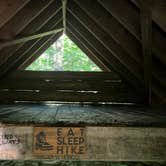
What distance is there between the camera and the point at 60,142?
6.66ft

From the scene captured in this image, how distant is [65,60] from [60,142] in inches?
335

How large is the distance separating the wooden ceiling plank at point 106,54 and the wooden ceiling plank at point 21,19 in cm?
117

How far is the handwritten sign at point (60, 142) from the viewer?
2.02m

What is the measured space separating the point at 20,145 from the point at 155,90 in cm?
256

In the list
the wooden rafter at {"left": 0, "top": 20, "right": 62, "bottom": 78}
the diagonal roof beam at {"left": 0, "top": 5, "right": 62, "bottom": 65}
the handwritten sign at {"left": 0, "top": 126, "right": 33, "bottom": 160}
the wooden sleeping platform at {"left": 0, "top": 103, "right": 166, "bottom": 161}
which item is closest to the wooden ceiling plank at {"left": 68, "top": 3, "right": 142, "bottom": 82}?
the diagonal roof beam at {"left": 0, "top": 5, "right": 62, "bottom": 65}

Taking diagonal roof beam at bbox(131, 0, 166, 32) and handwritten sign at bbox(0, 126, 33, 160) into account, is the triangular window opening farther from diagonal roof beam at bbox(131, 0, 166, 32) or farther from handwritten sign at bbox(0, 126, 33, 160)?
handwritten sign at bbox(0, 126, 33, 160)

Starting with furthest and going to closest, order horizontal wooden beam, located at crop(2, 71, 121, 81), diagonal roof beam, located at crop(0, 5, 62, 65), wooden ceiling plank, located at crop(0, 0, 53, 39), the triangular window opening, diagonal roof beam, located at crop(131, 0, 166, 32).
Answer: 1. the triangular window opening
2. horizontal wooden beam, located at crop(2, 71, 121, 81)
3. diagonal roof beam, located at crop(0, 5, 62, 65)
4. wooden ceiling plank, located at crop(0, 0, 53, 39)
5. diagonal roof beam, located at crop(131, 0, 166, 32)

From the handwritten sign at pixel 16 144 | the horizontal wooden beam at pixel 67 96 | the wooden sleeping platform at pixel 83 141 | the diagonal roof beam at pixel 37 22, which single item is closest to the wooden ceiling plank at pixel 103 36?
the diagonal roof beam at pixel 37 22

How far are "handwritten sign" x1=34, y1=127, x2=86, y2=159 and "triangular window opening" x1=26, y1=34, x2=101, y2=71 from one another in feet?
21.1

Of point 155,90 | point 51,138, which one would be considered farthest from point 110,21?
point 51,138

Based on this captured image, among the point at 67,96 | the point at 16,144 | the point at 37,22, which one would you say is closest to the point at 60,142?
the point at 16,144

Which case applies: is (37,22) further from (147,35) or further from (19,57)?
(147,35)

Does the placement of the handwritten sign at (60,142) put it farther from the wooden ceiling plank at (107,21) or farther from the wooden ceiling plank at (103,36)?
the wooden ceiling plank at (103,36)

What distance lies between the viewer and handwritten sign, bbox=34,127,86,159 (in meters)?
2.02
